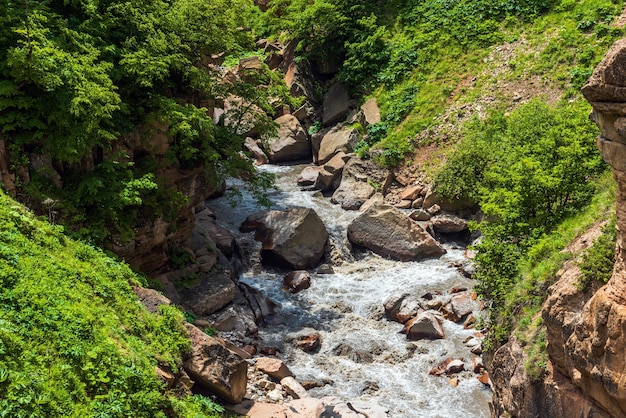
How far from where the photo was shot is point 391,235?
25641mm

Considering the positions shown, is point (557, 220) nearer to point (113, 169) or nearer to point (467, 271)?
point (467, 271)

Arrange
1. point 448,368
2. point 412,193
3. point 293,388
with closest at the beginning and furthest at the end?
point 293,388
point 448,368
point 412,193

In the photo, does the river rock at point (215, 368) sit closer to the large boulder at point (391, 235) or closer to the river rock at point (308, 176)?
the large boulder at point (391, 235)

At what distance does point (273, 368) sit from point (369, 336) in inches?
176

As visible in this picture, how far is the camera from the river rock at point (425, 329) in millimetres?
19781

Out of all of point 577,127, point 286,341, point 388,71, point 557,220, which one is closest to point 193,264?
point 286,341

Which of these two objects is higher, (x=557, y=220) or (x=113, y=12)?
(x=113, y=12)

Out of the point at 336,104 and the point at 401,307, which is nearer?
the point at 401,307

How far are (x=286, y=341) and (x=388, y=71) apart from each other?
2210 centimetres

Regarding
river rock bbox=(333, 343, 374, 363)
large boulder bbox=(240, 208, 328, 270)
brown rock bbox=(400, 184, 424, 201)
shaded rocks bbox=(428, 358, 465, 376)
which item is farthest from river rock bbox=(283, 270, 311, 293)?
brown rock bbox=(400, 184, 424, 201)

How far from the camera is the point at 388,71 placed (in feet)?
120

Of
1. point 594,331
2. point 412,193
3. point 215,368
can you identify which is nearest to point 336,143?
point 412,193

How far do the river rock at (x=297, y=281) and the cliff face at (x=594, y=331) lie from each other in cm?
1091

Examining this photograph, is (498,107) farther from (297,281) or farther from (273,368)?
(273,368)
